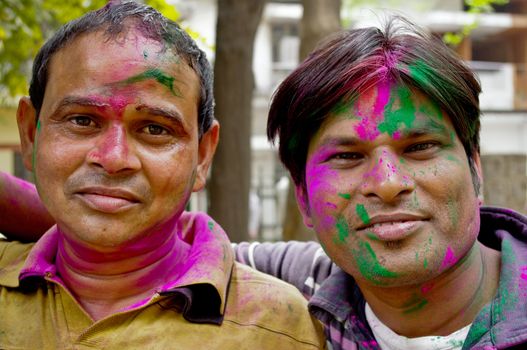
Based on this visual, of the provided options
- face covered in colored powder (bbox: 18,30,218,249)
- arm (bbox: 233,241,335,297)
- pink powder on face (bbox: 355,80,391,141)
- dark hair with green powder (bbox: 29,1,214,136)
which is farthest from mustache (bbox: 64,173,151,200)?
arm (bbox: 233,241,335,297)

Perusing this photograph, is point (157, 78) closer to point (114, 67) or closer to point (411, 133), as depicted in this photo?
point (114, 67)

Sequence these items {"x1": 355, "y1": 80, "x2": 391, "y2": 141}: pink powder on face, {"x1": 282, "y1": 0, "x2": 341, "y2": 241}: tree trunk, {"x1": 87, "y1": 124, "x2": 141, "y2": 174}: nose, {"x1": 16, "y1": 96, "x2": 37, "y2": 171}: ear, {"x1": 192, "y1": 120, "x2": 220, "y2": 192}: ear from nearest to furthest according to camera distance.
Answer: {"x1": 87, "y1": 124, "x2": 141, "y2": 174}: nose
{"x1": 355, "y1": 80, "x2": 391, "y2": 141}: pink powder on face
{"x1": 16, "y1": 96, "x2": 37, "y2": 171}: ear
{"x1": 192, "y1": 120, "x2": 220, "y2": 192}: ear
{"x1": 282, "y1": 0, "x2": 341, "y2": 241}: tree trunk

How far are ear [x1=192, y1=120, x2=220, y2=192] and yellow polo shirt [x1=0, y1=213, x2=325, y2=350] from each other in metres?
0.25

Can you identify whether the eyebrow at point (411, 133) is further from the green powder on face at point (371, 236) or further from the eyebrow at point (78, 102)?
the eyebrow at point (78, 102)

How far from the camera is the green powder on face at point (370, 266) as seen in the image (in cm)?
206

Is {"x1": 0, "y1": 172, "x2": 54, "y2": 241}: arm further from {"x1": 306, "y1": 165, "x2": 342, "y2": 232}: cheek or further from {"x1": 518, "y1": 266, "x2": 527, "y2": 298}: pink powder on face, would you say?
{"x1": 518, "y1": 266, "x2": 527, "y2": 298}: pink powder on face

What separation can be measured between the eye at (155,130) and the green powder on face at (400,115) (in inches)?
28.6

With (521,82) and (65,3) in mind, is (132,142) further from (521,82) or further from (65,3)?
(521,82)

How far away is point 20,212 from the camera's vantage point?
247cm

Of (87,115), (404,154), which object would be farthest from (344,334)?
(87,115)

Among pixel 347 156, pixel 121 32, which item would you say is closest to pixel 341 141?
pixel 347 156

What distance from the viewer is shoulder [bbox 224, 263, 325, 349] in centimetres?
215

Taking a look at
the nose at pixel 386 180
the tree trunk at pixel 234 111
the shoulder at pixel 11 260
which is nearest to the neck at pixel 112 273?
the shoulder at pixel 11 260

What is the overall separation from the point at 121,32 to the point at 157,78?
8.3 inches
